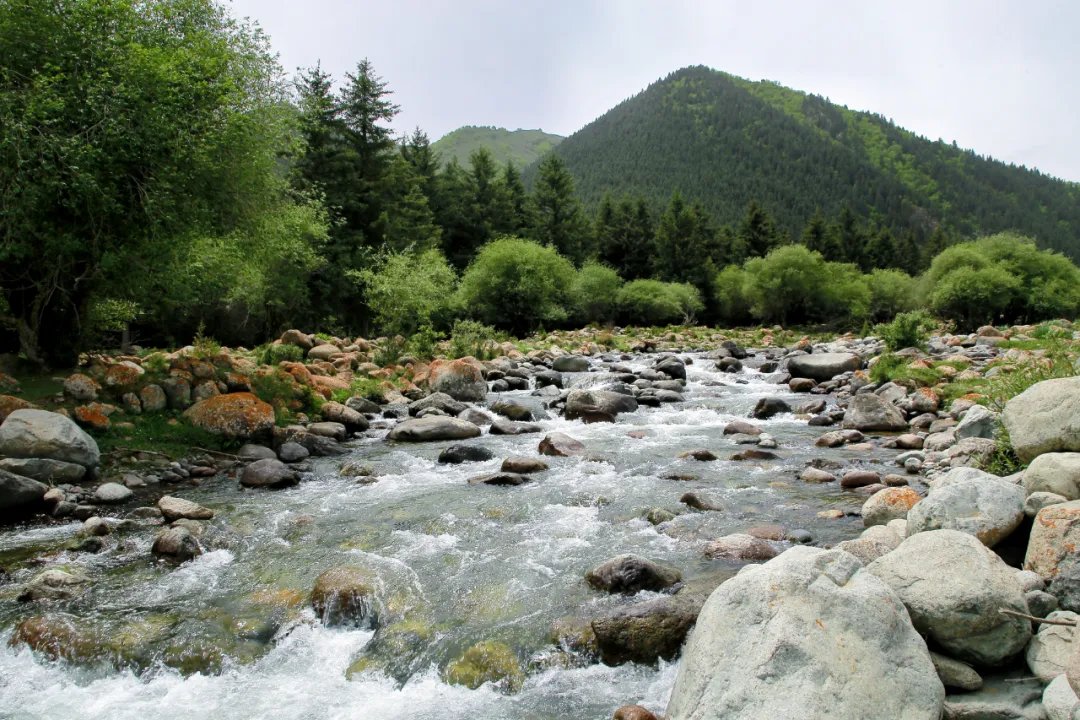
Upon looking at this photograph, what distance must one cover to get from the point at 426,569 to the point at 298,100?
15215 mm

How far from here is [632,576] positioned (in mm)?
6414

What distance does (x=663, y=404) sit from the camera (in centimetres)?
1861

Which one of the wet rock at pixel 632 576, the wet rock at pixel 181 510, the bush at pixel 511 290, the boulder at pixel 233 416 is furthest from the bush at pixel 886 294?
the wet rock at pixel 181 510

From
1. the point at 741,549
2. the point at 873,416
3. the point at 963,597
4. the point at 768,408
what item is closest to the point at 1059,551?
the point at 963,597

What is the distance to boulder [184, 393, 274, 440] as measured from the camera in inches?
486

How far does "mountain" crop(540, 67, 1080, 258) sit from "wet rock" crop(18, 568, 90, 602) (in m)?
117

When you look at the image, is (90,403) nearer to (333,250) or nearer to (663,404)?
(663,404)

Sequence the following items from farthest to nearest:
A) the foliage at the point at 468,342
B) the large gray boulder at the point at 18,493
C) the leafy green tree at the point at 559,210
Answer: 1. the leafy green tree at the point at 559,210
2. the foliage at the point at 468,342
3. the large gray boulder at the point at 18,493

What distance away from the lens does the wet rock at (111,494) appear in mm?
9172

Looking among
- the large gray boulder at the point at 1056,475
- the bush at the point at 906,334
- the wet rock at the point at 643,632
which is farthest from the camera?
the bush at the point at 906,334

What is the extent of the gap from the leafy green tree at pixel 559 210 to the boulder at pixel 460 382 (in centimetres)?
4566

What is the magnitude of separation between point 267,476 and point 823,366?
18.1 metres

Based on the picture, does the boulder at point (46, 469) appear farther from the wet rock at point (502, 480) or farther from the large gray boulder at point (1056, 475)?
the large gray boulder at point (1056, 475)

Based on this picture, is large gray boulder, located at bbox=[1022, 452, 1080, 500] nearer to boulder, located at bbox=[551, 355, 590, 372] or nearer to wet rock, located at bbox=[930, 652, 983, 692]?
wet rock, located at bbox=[930, 652, 983, 692]
